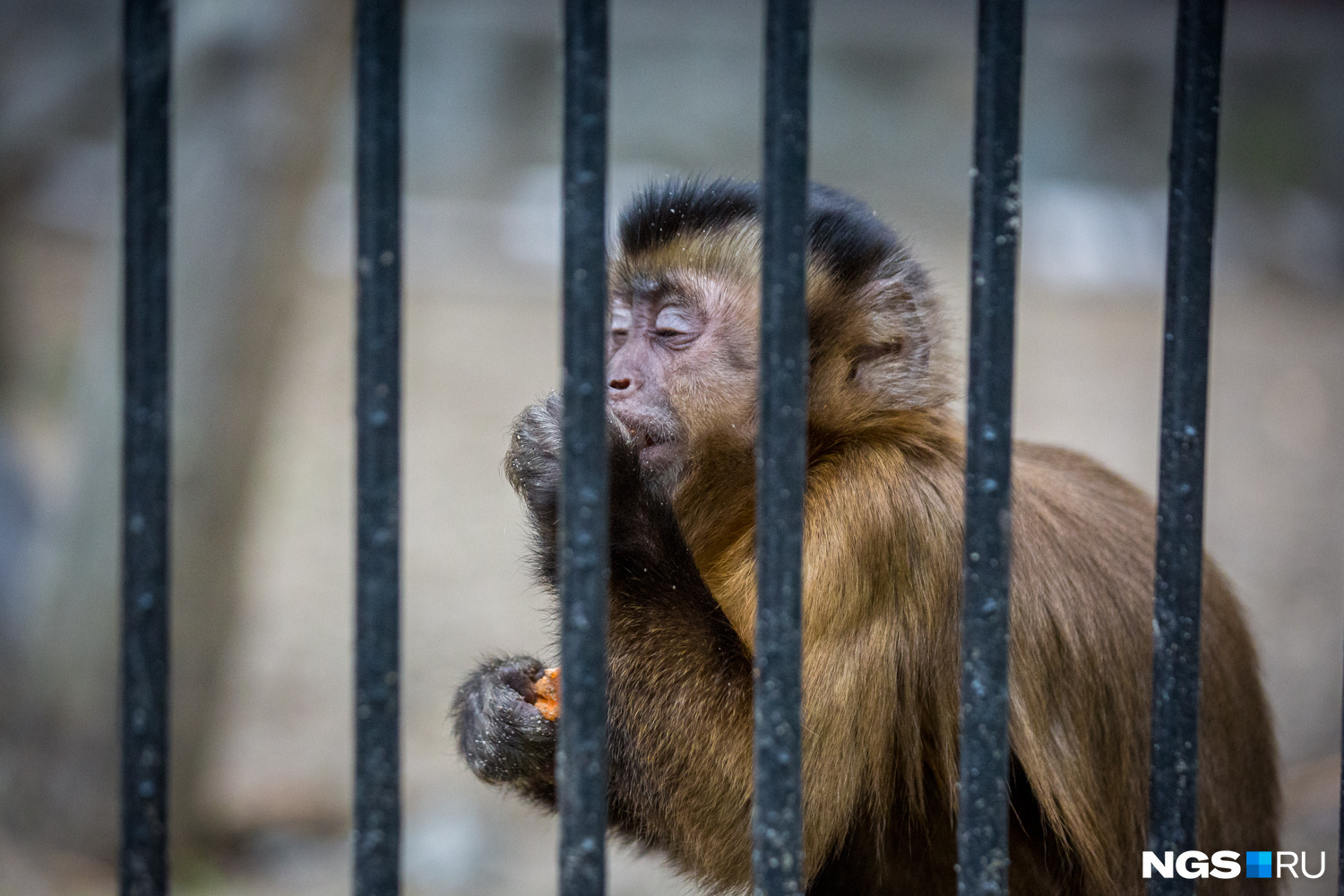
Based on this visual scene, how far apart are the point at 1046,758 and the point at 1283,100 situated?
1275cm

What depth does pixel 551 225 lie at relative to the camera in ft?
40.4

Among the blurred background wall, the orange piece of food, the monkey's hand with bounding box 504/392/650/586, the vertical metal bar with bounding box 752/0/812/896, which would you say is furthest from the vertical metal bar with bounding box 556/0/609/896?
the orange piece of food

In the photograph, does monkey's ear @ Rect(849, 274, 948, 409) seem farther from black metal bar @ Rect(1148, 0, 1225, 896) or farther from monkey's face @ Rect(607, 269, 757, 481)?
black metal bar @ Rect(1148, 0, 1225, 896)

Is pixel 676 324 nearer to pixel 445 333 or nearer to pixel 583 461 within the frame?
pixel 583 461

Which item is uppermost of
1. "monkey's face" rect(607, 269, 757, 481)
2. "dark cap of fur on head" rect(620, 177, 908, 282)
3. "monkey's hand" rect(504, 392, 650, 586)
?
"dark cap of fur on head" rect(620, 177, 908, 282)

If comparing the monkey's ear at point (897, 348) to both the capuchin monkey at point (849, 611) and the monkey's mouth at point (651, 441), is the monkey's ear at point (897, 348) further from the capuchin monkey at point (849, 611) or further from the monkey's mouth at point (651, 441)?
the monkey's mouth at point (651, 441)

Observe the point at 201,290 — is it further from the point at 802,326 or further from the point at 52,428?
the point at 52,428

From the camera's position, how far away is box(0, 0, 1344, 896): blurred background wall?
5332 mm

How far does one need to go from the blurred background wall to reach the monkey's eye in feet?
2.09

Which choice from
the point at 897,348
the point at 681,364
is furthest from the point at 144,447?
Answer: the point at 897,348

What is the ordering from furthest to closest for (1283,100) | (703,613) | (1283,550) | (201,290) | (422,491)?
(1283,100)
(422,491)
(1283,550)
(201,290)
(703,613)

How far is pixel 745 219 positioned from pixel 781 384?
161 centimetres

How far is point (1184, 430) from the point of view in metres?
1.62

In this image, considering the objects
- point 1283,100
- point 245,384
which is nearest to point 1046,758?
point 245,384
